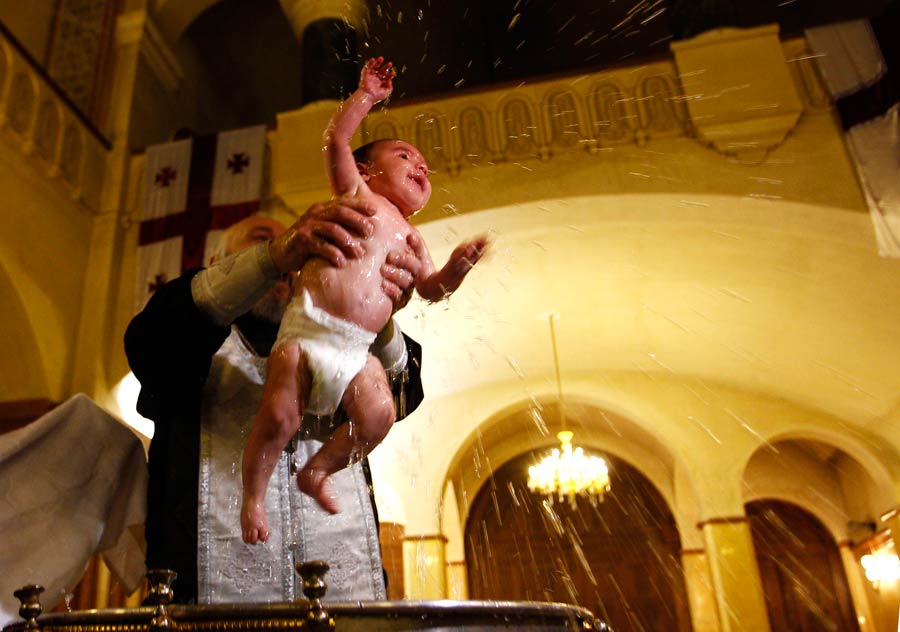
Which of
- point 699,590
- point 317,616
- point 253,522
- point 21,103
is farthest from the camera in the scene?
point 699,590

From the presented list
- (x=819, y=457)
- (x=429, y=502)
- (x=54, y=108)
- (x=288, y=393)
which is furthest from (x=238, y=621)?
(x=819, y=457)

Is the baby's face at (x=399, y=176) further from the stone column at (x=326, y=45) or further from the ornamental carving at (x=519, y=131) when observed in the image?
the stone column at (x=326, y=45)

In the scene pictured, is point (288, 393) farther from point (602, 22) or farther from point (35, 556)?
point (602, 22)

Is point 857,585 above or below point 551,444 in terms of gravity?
below

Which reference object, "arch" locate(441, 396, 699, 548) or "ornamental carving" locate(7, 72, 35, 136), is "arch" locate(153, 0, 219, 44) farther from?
"arch" locate(441, 396, 699, 548)

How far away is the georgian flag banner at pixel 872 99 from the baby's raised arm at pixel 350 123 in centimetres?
431

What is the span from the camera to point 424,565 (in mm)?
8227

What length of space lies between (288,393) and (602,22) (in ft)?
25.3

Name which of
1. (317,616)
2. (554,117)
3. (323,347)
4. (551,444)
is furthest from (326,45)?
(551,444)

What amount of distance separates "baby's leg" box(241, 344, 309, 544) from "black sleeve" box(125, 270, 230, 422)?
25 cm

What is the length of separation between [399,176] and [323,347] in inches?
16.0

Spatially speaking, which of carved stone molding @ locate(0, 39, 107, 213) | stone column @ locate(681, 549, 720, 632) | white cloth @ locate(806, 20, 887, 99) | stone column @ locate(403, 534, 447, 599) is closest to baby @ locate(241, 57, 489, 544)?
carved stone molding @ locate(0, 39, 107, 213)

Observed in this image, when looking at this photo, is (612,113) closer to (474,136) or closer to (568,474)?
(474,136)

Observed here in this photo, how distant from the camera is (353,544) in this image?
1474 millimetres
